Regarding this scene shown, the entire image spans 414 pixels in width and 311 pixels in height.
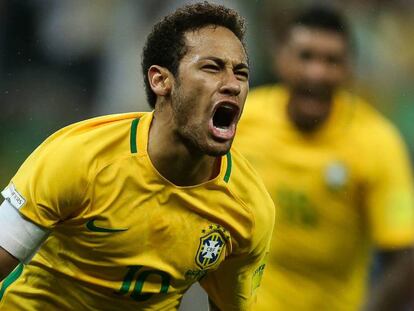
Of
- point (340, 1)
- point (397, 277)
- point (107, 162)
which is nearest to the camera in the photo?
point (107, 162)

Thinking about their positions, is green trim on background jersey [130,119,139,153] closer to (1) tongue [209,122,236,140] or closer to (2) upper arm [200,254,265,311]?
(1) tongue [209,122,236,140]

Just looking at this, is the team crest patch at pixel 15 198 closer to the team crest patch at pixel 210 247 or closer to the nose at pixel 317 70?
the team crest patch at pixel 210 247

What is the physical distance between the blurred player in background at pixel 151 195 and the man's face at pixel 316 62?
0.91m

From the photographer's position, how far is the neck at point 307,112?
135 inches

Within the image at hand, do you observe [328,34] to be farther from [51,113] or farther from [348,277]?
[51,113]

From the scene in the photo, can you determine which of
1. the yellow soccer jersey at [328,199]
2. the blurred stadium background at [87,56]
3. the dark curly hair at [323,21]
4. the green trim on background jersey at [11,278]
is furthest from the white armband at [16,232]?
the blurred stadium background at [87,56]

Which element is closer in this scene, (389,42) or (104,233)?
(104,233)

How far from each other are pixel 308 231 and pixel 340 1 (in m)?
0.90

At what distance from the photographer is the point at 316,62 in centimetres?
342

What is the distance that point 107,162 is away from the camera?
2.35m

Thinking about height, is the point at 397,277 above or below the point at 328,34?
below

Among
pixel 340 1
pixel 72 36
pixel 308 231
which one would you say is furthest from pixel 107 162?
pixel 72 36

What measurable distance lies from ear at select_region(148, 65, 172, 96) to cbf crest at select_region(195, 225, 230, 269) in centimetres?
34

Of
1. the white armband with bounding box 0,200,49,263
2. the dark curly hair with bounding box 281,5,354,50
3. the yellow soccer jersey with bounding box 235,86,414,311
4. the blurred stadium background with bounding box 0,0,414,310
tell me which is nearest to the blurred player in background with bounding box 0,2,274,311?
the white armband with bounding box 0,200,49,263
